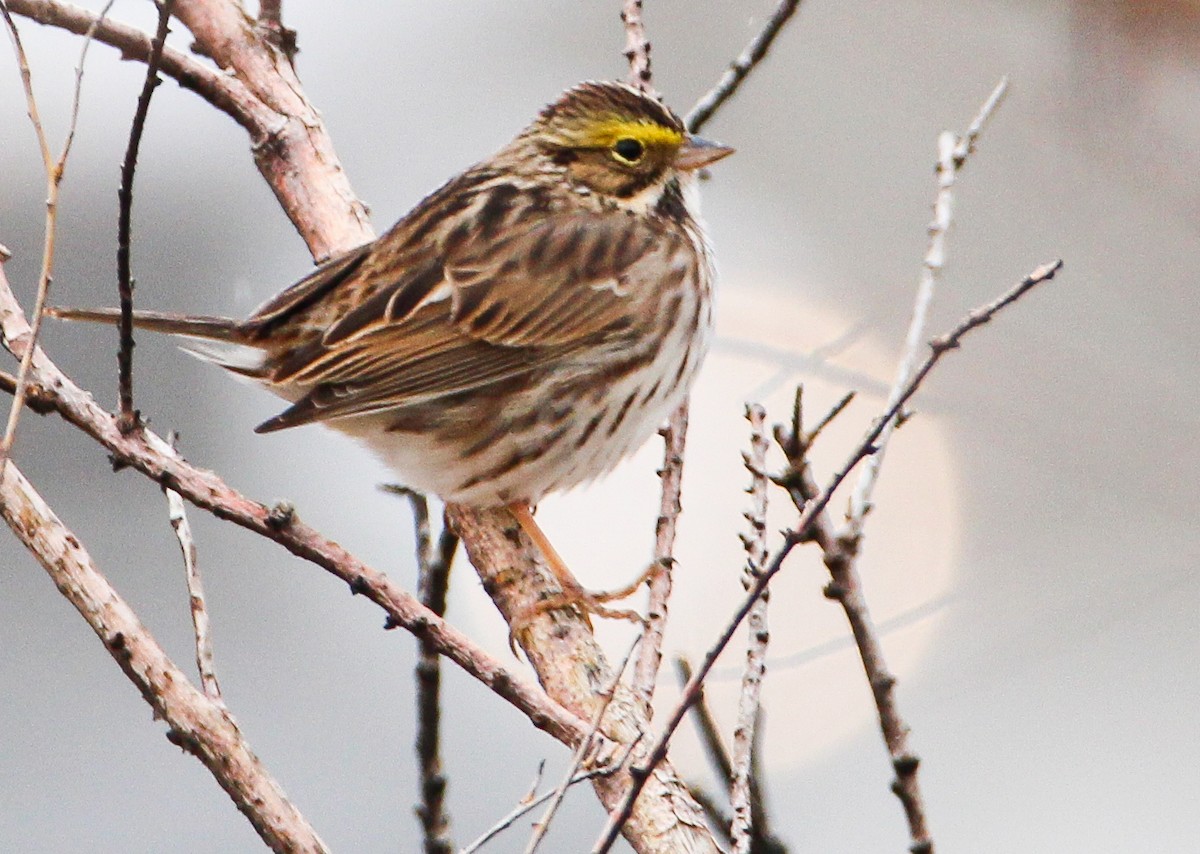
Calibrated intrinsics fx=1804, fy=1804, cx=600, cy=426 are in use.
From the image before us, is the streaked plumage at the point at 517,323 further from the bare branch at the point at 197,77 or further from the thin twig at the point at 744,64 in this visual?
the bare branch at the point at 197,77

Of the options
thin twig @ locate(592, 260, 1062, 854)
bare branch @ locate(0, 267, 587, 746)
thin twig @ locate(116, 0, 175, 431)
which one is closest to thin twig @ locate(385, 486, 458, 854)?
bare branch @ locate(0, 267, 587, 746)

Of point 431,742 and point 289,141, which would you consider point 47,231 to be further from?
point 289,141

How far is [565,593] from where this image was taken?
15.1ft

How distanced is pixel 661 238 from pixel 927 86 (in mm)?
3747

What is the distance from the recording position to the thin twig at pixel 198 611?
3.41 meters

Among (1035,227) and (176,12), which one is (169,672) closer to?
(176,12)

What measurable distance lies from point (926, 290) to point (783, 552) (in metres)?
0.91

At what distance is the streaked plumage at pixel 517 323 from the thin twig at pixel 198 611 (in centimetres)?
76

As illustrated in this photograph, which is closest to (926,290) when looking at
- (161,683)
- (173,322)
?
(161,683)

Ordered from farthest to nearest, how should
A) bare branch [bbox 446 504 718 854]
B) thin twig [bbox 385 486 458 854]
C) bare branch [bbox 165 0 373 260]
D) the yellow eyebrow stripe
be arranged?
bare branch [bbox 165 0 373 260], the yellow eyebrow stripe, thin twig [bbox 385 486 458 854], bare branch [bbox 446 504 718 854]

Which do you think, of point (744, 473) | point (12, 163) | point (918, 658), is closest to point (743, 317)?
point (744, 473)

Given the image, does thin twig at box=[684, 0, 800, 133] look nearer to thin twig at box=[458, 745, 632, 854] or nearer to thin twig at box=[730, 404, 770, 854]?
thin twig at box=[730, 404, 770, 854]

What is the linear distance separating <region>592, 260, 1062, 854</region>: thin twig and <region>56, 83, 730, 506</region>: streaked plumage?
1829 millimetres

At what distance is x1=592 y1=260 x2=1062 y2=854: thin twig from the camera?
2791 mm
